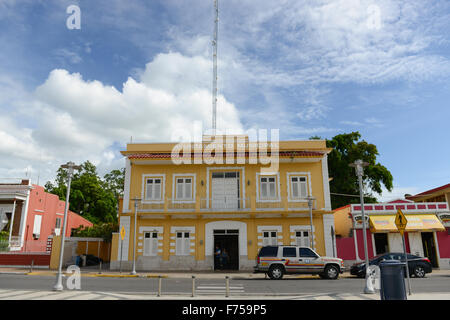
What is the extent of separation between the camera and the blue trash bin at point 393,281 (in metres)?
9.32

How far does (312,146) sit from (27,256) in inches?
911

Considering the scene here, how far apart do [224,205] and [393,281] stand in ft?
51.0

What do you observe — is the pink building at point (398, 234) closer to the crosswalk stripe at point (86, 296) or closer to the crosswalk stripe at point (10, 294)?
the crosswalk stripe at point (86, 296)


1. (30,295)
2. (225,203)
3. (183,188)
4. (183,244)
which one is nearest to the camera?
(30,295)

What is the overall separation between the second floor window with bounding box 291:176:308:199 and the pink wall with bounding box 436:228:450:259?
10.4 m

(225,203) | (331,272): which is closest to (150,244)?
(225,203)

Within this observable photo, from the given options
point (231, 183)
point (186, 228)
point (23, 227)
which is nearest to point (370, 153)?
point (231, 183)

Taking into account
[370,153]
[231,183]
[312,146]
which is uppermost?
[370,153]

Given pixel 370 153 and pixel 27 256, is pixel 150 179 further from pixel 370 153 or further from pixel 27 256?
pixel 370 153

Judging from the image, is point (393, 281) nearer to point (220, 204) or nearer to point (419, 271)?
point (419, 271)

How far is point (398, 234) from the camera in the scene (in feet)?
82.3

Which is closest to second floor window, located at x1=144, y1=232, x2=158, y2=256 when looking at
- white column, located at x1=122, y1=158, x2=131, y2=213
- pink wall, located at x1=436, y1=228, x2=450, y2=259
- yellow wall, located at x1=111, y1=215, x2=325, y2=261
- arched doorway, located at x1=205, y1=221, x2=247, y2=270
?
yellow wall, located at x1=111, y1=215, x2=325, y2=261

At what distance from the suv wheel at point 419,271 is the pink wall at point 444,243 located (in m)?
7.34
